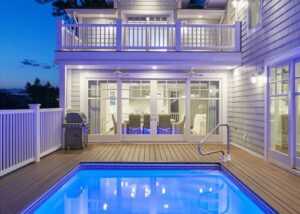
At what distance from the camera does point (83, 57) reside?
960cm

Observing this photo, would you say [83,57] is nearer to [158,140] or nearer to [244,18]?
[158,140]

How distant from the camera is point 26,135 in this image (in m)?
7.04

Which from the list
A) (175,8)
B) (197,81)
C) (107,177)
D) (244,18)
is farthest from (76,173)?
(175,8)

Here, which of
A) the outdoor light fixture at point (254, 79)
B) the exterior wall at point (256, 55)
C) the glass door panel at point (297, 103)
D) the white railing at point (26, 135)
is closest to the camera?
the white railing at point (26, 135)

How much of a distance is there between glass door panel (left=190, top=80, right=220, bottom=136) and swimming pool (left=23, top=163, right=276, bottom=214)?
11.9ft

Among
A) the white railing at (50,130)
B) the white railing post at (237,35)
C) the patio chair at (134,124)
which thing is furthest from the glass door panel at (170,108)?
the white railing at (50,130)

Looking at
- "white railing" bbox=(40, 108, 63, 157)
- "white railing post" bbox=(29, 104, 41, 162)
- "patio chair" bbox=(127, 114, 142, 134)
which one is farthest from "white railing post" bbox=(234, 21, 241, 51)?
"white railing post" bbox=(29, 104, 41, 162)

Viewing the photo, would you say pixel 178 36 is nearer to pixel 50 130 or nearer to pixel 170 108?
pixel 170 108

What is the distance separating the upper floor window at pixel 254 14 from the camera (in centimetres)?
816

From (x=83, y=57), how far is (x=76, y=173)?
3866 mm

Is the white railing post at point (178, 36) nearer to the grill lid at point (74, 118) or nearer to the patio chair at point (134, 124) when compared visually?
the patio chair at point (134, 124)

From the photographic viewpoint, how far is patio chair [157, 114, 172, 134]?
11.0 m

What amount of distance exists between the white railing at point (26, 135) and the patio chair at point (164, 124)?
3369 mm

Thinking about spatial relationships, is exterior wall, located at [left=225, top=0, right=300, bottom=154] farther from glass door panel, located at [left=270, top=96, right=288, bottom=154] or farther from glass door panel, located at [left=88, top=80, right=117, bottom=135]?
glass door panel, located at [left=88, top=80, right=117, bottom=135]
